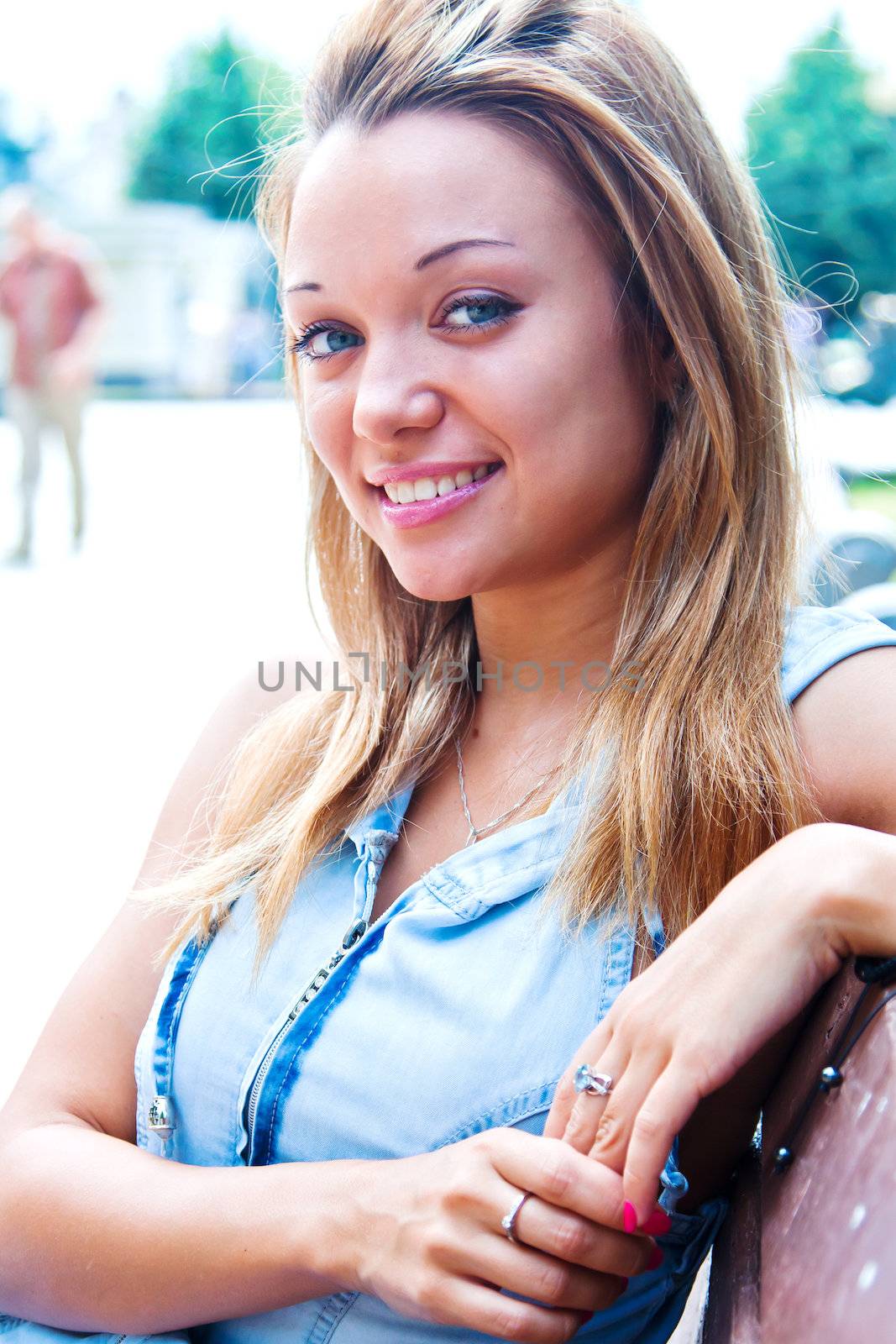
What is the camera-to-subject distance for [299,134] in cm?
189

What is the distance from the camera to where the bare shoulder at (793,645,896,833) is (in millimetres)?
1396

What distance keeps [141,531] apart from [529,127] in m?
9.06

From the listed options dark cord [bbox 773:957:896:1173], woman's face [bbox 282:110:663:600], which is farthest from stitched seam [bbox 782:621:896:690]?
dark cord [bbox 773:957:896:1173]

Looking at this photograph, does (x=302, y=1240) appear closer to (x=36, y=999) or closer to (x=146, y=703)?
(x=36, y=999)

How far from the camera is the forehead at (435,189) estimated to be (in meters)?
1.53

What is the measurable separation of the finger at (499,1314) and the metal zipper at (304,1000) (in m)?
0.33

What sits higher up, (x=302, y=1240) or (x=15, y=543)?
(x=15, y=543)

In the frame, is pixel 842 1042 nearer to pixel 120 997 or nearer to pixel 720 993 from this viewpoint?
pixel 720 993

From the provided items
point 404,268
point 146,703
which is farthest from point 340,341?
point 146,703

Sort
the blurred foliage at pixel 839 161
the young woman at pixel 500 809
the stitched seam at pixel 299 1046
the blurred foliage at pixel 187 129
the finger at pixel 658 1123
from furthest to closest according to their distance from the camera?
the blurred foliage at pixel 187 129, the blurred foliage at pixel 839 161, the stitched seam at pixel 299 1046, the young woman at pixel 500 809, the finger at pixel 658 1123

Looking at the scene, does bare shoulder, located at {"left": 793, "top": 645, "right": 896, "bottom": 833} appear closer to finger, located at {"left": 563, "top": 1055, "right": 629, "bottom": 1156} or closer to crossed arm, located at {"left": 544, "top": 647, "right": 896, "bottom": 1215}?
crossed arm, located at {"left": 544, "top": 647, "right": 896, "bottom": 1215}

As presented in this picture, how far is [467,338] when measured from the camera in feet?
5.08

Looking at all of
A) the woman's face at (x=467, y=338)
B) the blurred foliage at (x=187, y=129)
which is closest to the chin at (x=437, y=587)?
the woman's face at (x=467, y=338)

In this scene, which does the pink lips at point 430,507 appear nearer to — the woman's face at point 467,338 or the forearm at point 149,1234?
the woman's face at point 467,338
